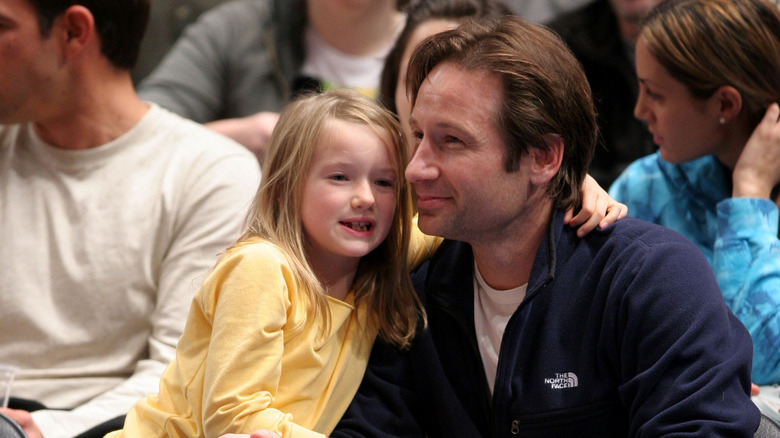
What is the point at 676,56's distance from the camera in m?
1.98

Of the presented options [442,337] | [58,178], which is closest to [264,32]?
[58,178]

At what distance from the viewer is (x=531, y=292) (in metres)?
1.53

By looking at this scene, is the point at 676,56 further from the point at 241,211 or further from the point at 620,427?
the point at 241,211

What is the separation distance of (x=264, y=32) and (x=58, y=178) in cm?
116

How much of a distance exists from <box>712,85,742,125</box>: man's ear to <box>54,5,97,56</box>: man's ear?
1369 mm

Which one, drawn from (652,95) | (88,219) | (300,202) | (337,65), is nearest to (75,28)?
(88,219)

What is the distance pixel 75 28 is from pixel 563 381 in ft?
4.21

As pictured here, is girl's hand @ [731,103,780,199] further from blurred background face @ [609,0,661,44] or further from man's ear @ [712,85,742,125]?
blurred background face @ [609,0,661,44]

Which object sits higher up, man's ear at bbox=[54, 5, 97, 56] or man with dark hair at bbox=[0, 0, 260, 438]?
man's ear at bbox=[54, 5, 97, 56]

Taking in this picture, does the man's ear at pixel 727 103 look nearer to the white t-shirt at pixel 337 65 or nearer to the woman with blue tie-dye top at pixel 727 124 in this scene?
the woman with blue tie-dye top at pixel 727 124

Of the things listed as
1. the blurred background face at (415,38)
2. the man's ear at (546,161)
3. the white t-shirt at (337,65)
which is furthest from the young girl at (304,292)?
the white t-shirt at (337,65)

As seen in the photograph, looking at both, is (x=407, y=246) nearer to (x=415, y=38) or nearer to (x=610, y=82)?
(x=415, y=38)

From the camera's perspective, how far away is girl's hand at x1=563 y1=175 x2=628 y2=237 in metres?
1.56

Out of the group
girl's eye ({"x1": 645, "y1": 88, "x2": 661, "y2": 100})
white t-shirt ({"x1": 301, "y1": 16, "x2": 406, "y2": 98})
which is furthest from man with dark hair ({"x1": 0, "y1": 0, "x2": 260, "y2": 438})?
white t-shirt ({"x1": 301, "y1": 16, "x2": 406, "y2": 98})
